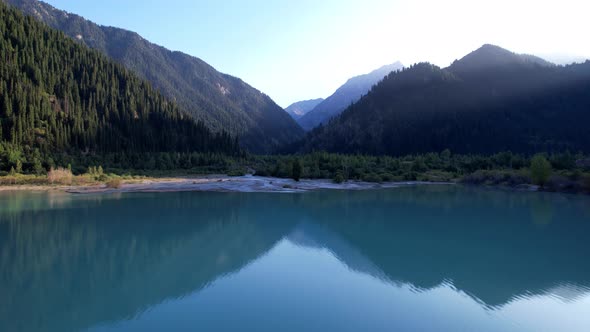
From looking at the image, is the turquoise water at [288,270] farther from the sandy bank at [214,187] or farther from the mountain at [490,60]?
the mountain at [490,60]

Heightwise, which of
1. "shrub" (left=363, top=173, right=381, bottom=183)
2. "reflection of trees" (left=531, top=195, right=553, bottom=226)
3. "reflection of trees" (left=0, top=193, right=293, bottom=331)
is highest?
"shrub" (left=363, top=173, right=381, bottom=183)

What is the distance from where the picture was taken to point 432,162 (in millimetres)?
78000

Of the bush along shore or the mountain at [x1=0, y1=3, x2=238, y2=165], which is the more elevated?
the mountain at [x1=0, y1=3, x2=238, y2=165]

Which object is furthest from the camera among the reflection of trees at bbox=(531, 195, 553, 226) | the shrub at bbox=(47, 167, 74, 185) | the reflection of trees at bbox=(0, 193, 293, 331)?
the shrub at bbox=(47, 167, 74, 185)

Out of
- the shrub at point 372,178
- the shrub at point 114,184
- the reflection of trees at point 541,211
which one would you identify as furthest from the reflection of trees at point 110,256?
the shrub at point 372,178

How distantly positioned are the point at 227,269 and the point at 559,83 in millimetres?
132329

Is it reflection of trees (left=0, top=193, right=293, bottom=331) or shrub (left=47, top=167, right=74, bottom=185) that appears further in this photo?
shrub (left=47, top=167, right=74, bottom=185)

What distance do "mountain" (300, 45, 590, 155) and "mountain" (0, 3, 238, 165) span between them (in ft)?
160

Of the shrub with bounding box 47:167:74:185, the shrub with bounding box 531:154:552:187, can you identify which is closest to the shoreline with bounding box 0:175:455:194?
the shrub with bounding box 47:167:74:185

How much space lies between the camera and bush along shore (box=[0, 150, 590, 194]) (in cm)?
4509

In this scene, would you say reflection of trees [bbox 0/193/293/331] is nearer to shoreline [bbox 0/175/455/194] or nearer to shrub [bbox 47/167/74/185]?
shoreline [bbox 0/175/455/194]

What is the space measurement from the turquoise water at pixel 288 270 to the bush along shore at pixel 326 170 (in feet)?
60.7

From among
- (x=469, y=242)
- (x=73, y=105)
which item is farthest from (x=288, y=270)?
(x=73, y=105)

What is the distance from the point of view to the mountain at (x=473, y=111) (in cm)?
10344
